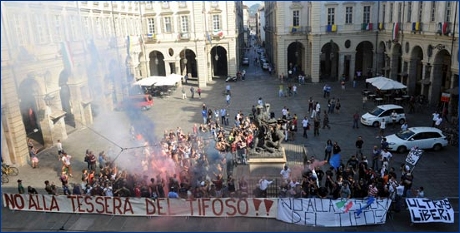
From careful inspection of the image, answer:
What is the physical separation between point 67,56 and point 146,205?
1324cm

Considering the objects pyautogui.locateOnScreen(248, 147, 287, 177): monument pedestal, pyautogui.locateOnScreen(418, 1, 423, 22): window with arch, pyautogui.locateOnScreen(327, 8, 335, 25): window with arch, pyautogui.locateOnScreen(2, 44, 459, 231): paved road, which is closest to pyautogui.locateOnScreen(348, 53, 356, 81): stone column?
pyautogui.locateOnScreen(2, 44, 459, 231): paved road

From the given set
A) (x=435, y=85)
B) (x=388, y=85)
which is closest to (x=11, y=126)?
(x=388, y=85)

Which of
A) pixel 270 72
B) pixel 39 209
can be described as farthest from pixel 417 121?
pixel 270 72

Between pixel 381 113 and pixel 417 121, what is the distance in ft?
11.1

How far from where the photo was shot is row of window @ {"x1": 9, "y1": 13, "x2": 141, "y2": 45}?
67.7 ft

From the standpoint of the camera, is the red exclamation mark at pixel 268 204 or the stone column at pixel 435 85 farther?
the stone column at pixel 435 85

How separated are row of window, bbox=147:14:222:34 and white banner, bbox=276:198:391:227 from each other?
3826 cm

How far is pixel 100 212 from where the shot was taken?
1591 centimetres

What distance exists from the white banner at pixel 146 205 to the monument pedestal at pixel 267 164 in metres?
2.98

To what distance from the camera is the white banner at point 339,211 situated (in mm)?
14430

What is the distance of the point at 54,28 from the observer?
73.2 feet

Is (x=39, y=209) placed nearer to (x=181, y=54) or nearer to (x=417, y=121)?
(x=417, y=121)

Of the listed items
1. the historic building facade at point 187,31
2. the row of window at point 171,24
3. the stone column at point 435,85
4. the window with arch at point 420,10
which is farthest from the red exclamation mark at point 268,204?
the row of window at point 171,24

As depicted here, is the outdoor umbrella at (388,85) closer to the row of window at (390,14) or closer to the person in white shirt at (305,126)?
the row of window at (390,14)
